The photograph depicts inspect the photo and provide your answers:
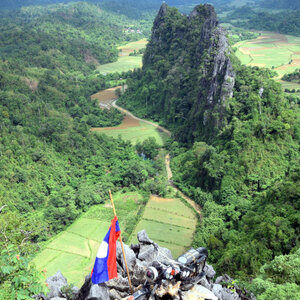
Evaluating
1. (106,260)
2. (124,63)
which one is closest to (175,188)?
(106,260)

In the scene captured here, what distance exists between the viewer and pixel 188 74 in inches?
2881

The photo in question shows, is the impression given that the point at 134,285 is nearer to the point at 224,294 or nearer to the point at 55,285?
the point at 55,285

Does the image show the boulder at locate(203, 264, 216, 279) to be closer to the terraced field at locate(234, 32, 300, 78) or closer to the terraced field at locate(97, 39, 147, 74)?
the terraced field at locate(234, 32, 300, 78)

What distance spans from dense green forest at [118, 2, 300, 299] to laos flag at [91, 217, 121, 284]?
7.44 metres

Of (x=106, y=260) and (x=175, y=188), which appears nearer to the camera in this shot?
(x=106, y=260)

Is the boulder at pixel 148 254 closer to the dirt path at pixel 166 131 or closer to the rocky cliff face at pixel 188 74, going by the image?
the dirt path at pixel 166 131

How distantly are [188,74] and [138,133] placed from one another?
56.2 feet

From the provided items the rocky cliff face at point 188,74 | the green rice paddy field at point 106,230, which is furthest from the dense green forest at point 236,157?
the green rice paddy field at point 106,230

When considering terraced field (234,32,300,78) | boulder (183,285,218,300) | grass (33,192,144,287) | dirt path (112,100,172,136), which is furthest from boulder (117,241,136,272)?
terraced field (234,32,300,78)

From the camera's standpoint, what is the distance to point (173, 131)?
222 feet

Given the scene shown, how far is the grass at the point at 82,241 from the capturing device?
33438 millimetres

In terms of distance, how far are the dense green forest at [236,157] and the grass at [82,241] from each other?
8696 mm

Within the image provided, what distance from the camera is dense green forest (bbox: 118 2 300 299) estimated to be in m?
27.2

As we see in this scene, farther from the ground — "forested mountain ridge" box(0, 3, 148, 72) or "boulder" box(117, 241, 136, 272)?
"forested mountain ridge" box(0, 3, 148, 72)
